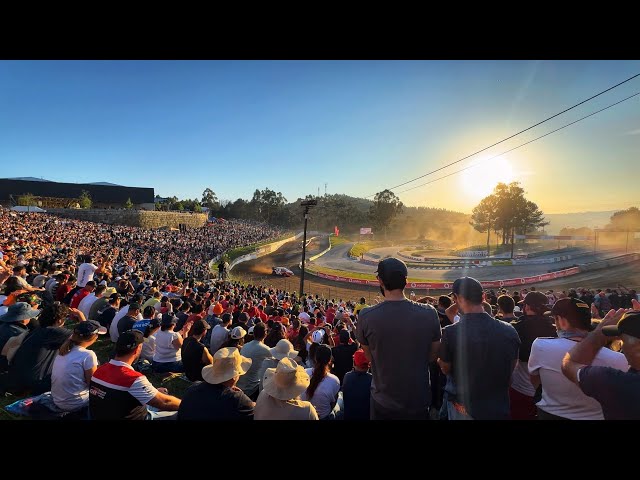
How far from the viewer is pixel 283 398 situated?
3064mm

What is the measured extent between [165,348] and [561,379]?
6192 mm

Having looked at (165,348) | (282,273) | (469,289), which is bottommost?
(282,273)

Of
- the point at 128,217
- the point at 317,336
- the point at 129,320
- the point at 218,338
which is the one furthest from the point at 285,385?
the point at 128,217

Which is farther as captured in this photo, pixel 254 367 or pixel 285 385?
pixel 254 367

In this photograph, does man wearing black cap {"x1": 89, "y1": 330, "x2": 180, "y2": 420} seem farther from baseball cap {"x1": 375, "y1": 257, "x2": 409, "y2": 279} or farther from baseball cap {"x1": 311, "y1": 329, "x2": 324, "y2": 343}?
baseball cap {"x1": 311, "y1": 329, "x2": 324, "y2": 343}

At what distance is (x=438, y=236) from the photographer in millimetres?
105000

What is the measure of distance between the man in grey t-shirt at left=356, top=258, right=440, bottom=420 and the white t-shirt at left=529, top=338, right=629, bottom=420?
979 mm

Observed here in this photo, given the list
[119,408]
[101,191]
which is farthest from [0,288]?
[101,191]

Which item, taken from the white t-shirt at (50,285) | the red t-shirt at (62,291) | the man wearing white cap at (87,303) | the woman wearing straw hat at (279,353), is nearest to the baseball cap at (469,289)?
the woman wearing straw hat at (279,353)

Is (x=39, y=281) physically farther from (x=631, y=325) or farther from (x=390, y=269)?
(x=631, y=325)

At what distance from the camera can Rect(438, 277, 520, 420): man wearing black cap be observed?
2.77m

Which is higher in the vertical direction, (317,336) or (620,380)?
(620,380)
